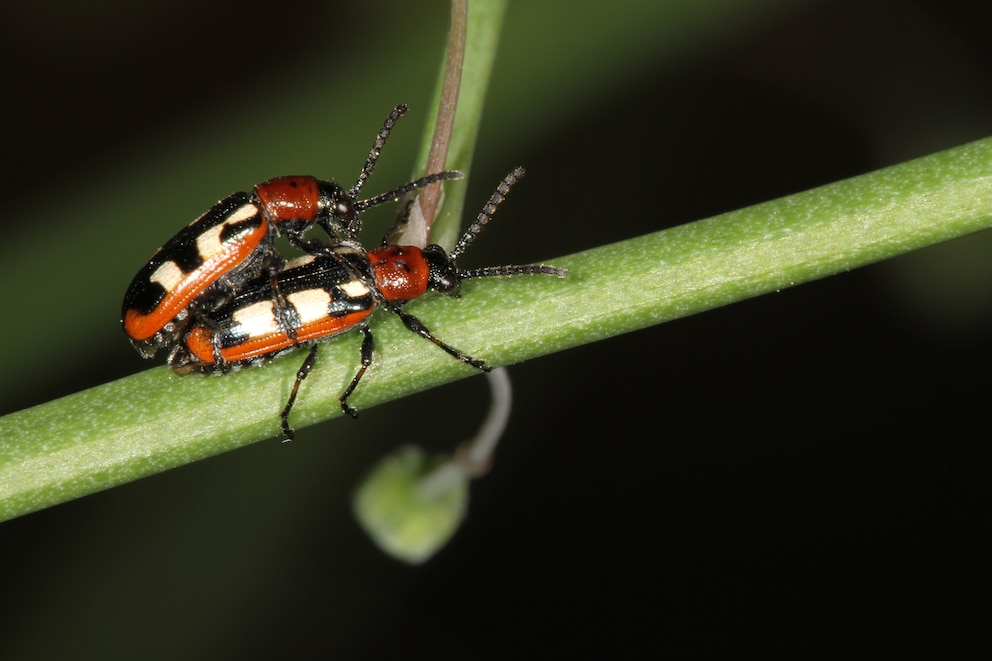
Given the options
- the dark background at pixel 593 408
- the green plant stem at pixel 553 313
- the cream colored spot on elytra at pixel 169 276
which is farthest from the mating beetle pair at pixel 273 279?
the dark background at pixel 593 408

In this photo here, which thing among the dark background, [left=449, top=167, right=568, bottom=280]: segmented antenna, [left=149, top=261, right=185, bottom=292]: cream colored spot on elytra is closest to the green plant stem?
[left=449, top=167, right=568, bottom=280]: segmented antenna

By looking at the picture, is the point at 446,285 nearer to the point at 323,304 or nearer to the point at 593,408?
the point at 323,304

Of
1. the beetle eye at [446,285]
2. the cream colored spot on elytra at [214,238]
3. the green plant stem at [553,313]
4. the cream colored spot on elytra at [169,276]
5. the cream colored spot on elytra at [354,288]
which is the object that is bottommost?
the green plant stem at [553,313]

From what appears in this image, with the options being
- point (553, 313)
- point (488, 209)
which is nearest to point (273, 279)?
point (488, 209)

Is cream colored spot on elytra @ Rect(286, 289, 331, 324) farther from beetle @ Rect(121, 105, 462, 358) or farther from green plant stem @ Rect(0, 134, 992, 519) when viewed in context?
green plant stem @ Rect(0, 134, 992, 519)

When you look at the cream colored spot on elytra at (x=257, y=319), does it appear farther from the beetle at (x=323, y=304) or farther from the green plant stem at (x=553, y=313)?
the green plant stem at (x=553, y=313)

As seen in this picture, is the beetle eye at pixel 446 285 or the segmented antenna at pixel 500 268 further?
the beetle eye at pixel 446 285
